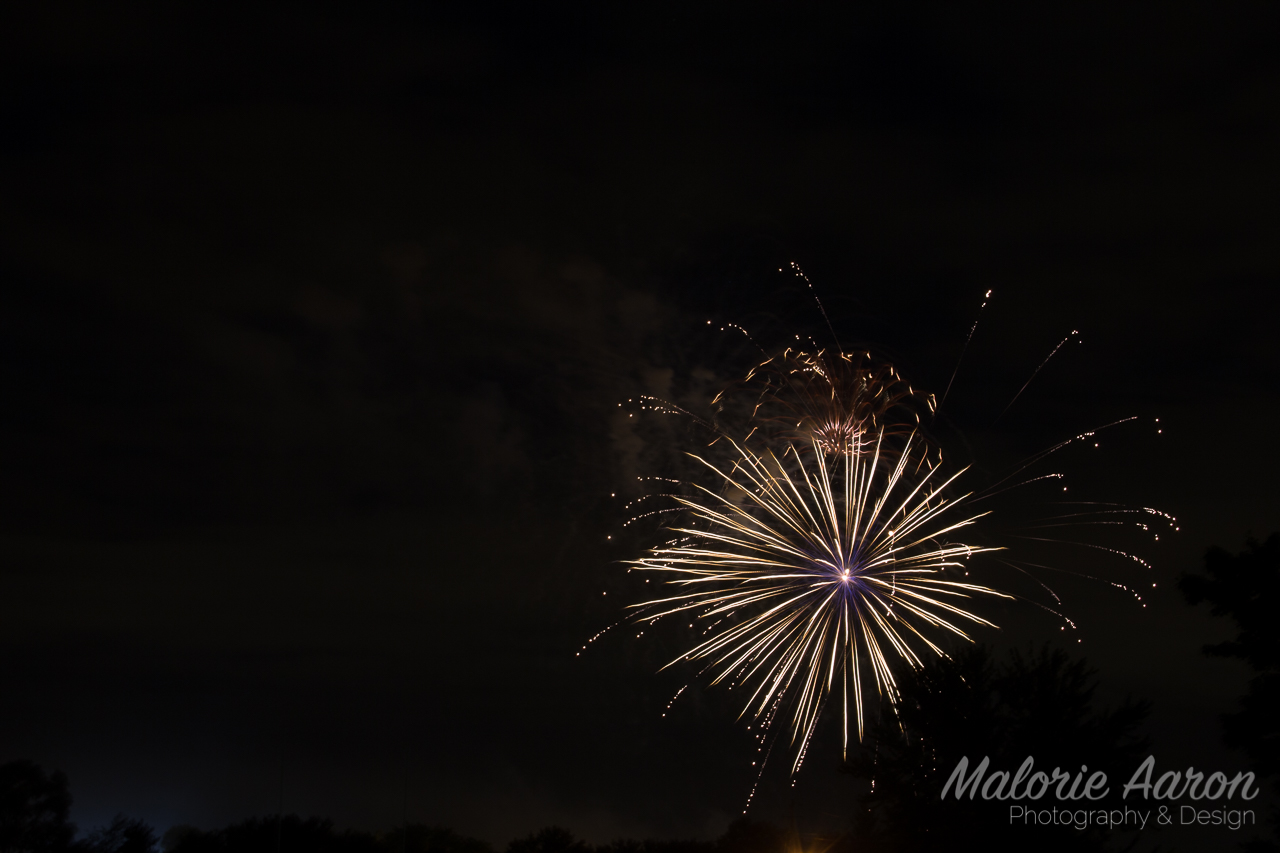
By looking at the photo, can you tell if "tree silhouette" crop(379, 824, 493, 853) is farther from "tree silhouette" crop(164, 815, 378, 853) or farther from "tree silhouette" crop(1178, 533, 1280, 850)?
"tree silhouette" crop(1178, 533, 1280, 850)

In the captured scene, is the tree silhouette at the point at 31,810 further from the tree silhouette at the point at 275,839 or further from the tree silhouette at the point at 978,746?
the tree silhouette at the point at 978,746

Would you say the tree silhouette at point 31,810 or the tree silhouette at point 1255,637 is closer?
the tree silhouette at point 1255,637

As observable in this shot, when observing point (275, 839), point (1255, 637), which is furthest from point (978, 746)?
point (275, 839)

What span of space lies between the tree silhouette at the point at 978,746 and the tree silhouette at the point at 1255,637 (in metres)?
13.1

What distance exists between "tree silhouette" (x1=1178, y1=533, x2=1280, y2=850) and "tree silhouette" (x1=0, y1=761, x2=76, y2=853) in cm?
6278

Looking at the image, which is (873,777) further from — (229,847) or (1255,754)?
(229,847)

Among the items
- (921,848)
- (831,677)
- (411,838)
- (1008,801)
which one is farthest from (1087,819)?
(411,838)

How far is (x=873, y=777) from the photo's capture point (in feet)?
143

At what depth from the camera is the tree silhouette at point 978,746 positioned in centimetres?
4116

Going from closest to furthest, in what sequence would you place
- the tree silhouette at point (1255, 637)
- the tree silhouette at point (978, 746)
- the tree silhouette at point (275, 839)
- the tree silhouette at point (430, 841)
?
the tree silhouette at point (1255, 637) → the tree silhouette at point (978, 746) → the tree silhouette at point (275, 839) → the tree silhouette at point (430, 841)

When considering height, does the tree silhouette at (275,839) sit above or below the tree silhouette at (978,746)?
below

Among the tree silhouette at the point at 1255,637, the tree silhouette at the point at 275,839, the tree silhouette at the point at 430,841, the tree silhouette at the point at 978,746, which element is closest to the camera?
the tree silhouette at the point at 1255,637

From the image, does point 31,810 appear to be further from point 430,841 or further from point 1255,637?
point 1255,637

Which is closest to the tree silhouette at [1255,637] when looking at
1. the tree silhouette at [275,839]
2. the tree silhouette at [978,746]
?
the tree silhouette at [978,746]
